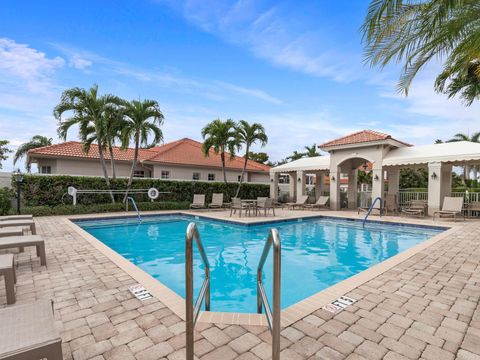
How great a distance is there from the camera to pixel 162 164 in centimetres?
2581

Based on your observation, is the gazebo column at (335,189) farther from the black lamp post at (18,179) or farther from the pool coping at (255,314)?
the black lamp post at (18,179)

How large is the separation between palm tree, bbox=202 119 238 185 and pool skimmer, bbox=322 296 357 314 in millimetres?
19299

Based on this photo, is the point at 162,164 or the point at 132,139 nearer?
the point at 132,139

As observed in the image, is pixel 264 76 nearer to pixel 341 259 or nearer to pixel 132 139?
pixel 132 139

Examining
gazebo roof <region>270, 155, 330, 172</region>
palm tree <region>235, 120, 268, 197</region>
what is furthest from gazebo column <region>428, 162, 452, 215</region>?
palm tree <region>235, 120, 268, 197</region>

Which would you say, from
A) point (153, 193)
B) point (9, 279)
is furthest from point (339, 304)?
point (153, 193)

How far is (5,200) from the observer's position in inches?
627

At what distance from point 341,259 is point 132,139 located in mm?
15445

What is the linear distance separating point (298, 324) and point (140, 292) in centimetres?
273

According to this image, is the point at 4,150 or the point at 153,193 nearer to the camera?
the point at 153,193

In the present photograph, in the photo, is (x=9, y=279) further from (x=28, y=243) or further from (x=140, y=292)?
(x=28, y=243)

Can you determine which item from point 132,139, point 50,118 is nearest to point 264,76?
point 132,139

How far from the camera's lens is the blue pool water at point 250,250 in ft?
22.2

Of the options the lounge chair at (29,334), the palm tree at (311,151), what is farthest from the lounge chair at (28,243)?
the palm tree at (311,151)
